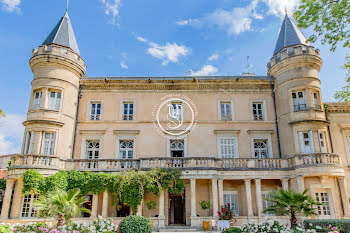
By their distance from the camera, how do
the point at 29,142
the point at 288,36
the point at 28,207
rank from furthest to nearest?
the point at 288,36, the point at 29,142, the point at 28,207

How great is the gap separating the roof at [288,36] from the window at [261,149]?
25.1ft

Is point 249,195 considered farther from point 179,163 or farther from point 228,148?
point 179,163

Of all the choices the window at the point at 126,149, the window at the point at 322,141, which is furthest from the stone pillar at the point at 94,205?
the window at the point at 322,141

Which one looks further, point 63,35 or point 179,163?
point 63,35

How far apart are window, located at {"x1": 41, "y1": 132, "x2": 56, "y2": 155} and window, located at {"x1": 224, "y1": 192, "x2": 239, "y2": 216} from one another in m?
13.1

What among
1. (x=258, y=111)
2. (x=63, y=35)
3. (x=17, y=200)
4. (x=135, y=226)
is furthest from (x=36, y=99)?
(x=258, y=111)

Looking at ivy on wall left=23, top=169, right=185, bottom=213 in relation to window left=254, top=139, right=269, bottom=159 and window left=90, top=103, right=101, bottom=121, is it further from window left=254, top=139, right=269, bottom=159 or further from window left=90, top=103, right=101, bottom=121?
window left=254, top=139, right=269, bottom=159

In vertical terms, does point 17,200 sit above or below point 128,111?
below

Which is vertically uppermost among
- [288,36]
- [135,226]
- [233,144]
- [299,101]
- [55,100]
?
[288,36]

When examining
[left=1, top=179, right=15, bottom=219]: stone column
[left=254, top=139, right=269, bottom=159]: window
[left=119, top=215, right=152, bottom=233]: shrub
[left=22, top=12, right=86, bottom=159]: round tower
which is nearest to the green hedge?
[left=119, top=215, right=152, bottom=233]: shrub

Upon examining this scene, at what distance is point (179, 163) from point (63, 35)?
14287mm

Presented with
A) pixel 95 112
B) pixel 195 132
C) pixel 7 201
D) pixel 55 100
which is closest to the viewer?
pixel 7 201

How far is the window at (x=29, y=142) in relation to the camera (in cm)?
1815

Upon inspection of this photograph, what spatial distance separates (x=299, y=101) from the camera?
1936 cm
